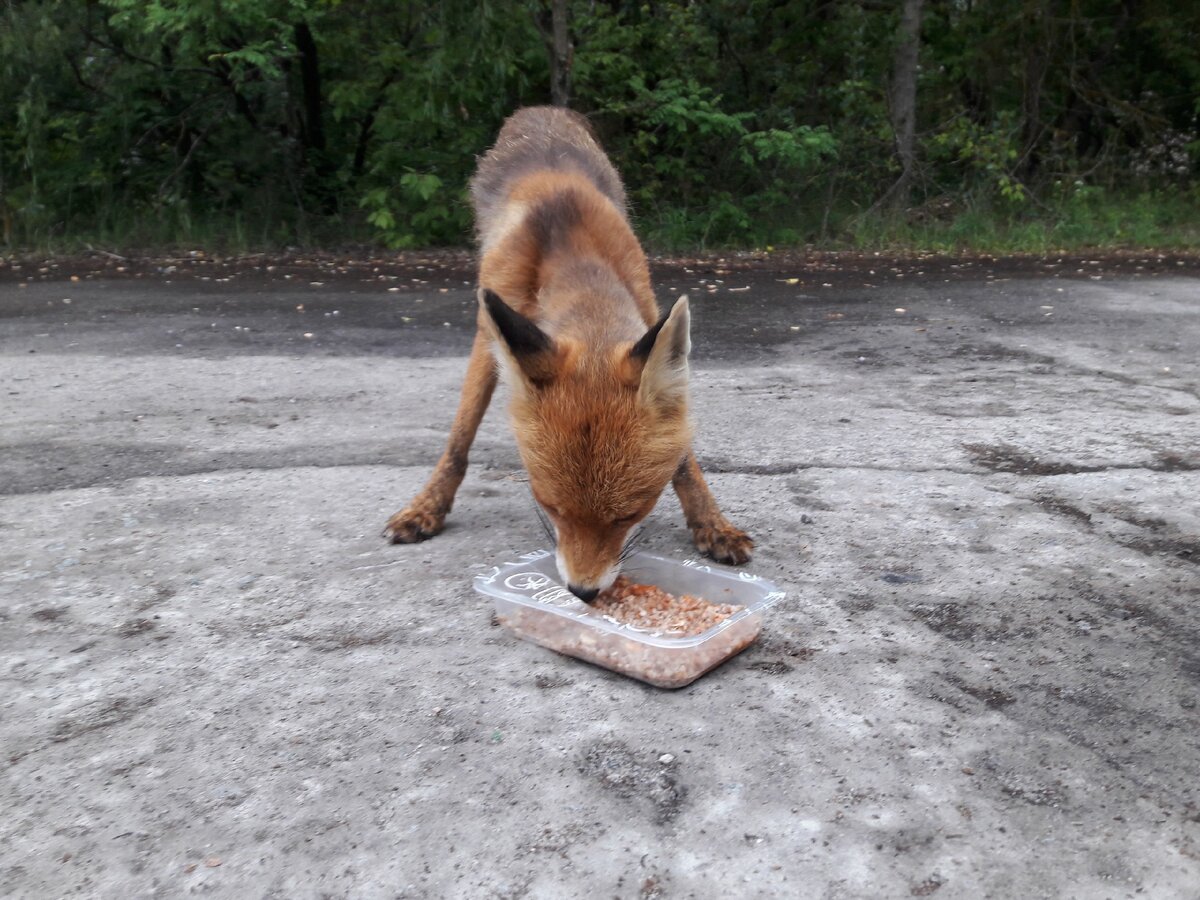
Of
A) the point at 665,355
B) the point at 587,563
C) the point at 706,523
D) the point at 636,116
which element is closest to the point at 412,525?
the point at 706,523

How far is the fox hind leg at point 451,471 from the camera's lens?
4.04 meters

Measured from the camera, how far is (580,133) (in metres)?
6.34

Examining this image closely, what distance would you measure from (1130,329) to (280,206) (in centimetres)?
1035

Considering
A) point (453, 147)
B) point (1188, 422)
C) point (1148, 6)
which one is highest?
point (1148, 6)

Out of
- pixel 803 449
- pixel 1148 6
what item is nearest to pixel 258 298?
pixel 803 449

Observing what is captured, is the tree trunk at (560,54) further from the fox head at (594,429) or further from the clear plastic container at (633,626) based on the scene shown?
the fox head at (594,429)

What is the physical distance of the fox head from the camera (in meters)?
2.85

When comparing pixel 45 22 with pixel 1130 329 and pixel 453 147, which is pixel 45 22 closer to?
pixel 453 147

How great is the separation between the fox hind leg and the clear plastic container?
26.4 inches

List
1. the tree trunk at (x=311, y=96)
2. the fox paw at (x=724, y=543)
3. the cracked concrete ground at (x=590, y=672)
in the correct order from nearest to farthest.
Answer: the cracked concrete ground at (x=590, y=672)
the fox paw at (x=724, y=543)
the tree trunk at (x=311, y=96)

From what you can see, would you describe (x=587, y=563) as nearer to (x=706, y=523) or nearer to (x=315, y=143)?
(x=706, y=523)

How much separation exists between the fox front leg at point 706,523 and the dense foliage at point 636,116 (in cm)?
832

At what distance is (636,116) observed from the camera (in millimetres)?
12977

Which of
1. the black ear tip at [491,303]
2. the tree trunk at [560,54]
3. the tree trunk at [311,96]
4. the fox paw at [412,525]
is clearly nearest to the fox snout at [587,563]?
the black ear tip at [491,303]
